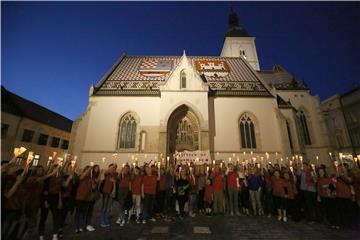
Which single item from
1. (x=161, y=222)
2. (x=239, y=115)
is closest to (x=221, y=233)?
(x=161, y=222)

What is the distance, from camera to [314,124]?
771 inches

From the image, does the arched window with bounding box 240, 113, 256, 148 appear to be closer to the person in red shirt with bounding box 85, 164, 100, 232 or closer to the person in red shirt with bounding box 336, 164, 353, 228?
the person in red shirt with bounding box 336, 164, 353, 228

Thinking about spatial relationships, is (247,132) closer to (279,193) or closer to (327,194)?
(279,193)

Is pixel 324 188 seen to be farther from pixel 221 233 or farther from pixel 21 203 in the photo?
pixel 21 203

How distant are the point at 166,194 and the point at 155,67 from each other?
54.7ft

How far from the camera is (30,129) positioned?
2227 centimetres

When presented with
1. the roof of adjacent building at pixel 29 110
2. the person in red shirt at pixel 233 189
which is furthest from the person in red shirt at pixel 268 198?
the roof of adjacent building at pixel 29 110

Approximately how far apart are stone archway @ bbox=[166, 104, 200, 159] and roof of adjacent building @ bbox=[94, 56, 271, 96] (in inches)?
126

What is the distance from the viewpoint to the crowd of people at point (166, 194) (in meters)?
4.61

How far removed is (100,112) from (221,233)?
1425 centimetres

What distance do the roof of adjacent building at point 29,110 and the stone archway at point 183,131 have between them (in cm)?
1929

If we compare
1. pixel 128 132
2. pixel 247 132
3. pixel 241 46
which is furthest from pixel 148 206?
pixel 241 46

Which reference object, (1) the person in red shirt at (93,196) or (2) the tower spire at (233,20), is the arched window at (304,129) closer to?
(1) the person in red shirt at (93,196)

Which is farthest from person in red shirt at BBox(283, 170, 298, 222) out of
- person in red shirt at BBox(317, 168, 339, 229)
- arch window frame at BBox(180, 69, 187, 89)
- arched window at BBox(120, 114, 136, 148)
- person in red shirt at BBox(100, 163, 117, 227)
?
arched window at BBox(120, 114, 136, 148)
